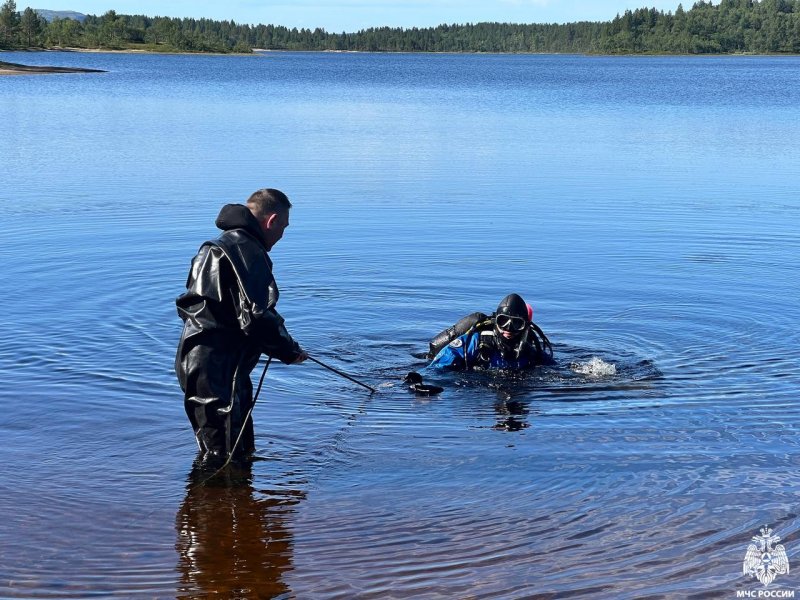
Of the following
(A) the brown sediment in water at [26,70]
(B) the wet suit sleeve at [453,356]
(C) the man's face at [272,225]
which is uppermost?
(A) the brown sediment in water at [26,70]

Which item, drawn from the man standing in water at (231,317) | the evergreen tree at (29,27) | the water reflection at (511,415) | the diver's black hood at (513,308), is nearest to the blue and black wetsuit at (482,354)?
the diver's black hood at (513,308)

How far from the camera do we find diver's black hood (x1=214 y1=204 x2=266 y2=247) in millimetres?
6699

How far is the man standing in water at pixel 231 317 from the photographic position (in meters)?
6.58

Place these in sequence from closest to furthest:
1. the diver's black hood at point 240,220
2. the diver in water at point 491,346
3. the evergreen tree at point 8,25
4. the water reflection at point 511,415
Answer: the diver's black hood at point 240,220, the water reflection at point 511,415, the diver in water at point 491,346, the evergreen tree at point 8,25

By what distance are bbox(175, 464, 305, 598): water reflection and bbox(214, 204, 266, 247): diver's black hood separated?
1.70m

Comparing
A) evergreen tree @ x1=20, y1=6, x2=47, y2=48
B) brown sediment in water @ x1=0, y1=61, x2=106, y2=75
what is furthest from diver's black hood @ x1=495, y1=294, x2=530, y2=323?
evergreen tree @ x1=20, y1=6, x2=47, y2=48

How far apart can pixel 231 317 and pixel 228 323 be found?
0.15 ft

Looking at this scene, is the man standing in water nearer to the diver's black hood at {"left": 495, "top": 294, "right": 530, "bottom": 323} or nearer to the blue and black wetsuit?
the diver's black hood at {"left": 495, "top": 294, "right": 530, "bottom": 323}

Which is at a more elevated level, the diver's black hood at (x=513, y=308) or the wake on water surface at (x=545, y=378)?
the diver's black hood at (x=513, y=308)

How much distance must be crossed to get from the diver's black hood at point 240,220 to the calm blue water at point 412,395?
177 cm

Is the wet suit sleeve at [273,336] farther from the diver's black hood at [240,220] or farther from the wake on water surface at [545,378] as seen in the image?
the wake on water surface at [545,378]

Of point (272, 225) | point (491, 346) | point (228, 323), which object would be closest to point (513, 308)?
point (491, 346)

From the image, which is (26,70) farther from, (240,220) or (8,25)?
(240,220)

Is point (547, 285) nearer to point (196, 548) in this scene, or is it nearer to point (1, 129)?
point (196, 548)
